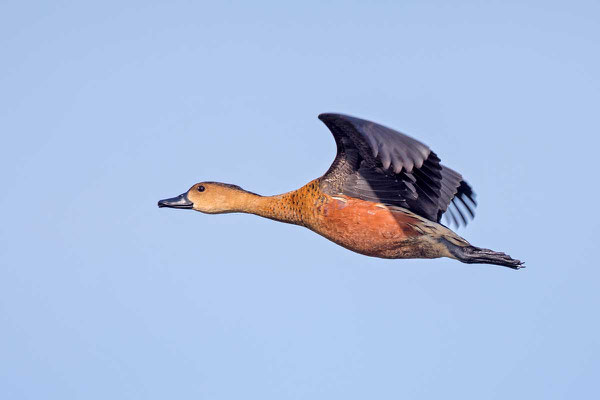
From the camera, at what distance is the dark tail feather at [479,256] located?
1038 cm

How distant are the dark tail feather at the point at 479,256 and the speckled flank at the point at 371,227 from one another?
7cm

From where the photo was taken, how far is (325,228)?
10.4 m

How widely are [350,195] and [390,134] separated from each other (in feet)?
7.51

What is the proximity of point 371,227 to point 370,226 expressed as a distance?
0.6 inches

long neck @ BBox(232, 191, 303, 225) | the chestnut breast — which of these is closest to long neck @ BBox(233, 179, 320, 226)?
long neck @ BBox(232, 191, 303, 225)

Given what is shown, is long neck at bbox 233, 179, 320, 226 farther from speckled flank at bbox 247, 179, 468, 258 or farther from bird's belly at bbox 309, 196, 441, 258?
bird's belly at bbox 309, 196, 441, 258

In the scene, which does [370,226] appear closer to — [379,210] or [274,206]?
[379,210]

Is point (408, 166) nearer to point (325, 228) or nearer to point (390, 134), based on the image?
point (390, 134)

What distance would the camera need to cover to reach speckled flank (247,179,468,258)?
1026cm

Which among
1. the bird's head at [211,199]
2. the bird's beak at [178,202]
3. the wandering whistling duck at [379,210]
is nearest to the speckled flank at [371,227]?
the wandering whistling duck at [379,210]

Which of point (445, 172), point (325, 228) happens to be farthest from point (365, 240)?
point (445, 172)

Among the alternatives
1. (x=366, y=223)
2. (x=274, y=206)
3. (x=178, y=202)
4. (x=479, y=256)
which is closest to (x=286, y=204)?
(x=274, y=206)

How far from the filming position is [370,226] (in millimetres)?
10250

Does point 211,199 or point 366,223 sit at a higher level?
point 211,199
